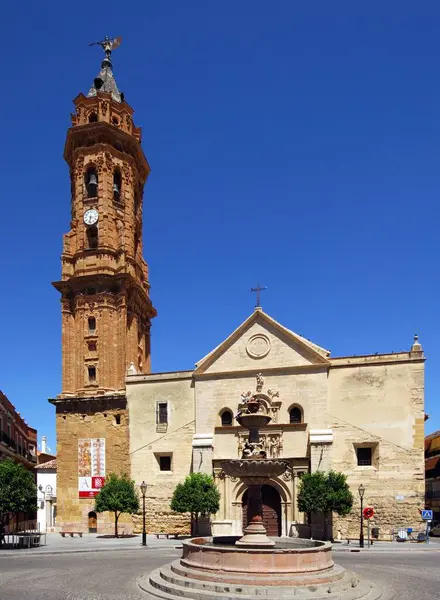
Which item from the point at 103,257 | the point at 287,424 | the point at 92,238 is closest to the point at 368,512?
the point at 287,424

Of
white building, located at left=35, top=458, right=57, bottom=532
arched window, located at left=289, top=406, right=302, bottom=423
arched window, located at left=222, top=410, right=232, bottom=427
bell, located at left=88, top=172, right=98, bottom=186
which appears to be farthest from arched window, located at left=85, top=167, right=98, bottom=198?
white building, located at left=35, top=458, right=57, bottom=532

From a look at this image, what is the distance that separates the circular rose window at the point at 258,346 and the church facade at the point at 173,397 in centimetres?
7

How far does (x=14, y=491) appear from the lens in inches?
1231

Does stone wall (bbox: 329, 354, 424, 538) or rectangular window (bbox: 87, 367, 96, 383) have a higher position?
rectangular window (bbox: 87, 367, 96, 383)

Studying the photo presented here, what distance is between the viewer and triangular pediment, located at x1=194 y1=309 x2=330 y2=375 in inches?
1464

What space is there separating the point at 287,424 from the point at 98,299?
51.3ft

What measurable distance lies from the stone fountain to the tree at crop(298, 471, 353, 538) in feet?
45.5

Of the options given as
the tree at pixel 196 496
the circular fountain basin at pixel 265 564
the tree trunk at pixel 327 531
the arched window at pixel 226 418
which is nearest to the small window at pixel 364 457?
the tree trunk at pixel 327 531

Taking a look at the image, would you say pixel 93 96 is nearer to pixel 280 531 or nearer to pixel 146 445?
pixel 146 445

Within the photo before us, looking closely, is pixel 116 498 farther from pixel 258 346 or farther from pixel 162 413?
pixel 258 346

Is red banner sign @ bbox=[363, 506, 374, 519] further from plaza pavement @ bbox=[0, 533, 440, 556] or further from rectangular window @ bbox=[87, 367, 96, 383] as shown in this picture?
rectangular window @ bbox=[87, 367, 96, 383]

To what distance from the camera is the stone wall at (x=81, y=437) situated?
130 ft

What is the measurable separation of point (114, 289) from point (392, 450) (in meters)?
21.0

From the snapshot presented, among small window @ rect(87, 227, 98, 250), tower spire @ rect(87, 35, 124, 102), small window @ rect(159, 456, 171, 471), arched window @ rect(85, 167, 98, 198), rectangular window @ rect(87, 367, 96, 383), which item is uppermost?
→ tower spire @ rect(87, 35, 124, 102)
